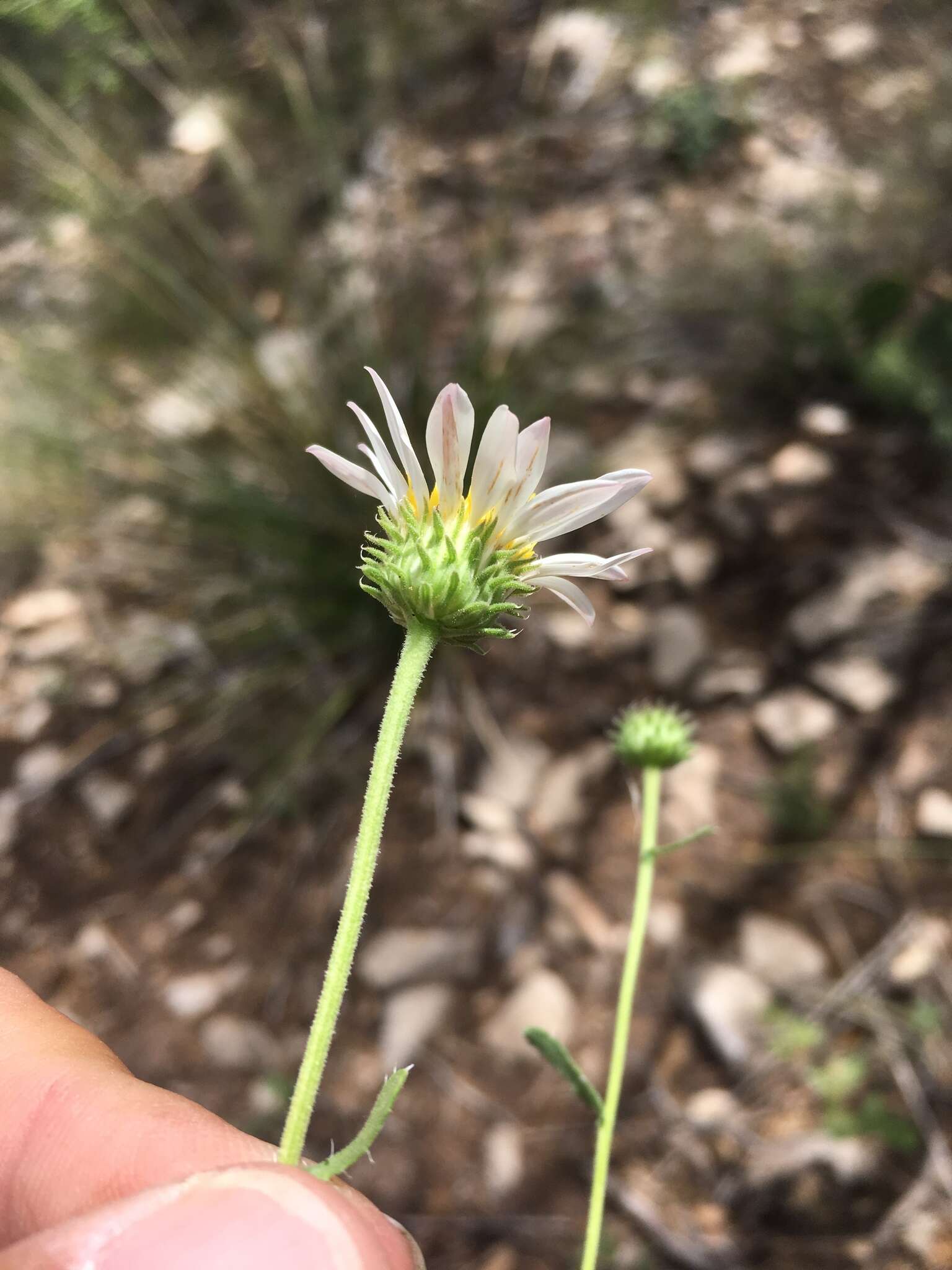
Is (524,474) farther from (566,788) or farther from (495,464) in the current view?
(566,788)

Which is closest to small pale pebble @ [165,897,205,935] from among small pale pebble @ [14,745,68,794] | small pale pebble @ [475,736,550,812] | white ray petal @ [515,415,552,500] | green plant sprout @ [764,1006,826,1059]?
small pale pebble @ [14,745,68,794]

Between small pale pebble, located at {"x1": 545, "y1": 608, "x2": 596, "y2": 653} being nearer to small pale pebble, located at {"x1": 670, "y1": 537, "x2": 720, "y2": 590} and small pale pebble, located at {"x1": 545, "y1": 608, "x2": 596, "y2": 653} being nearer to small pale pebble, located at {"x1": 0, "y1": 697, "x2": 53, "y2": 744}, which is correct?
small pale pebble, located at {"x1": 670, "y1": 537, "x2": 720, "y2": 590}

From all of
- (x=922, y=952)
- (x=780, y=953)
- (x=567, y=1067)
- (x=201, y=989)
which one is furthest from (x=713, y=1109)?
(x=567, y=1067)

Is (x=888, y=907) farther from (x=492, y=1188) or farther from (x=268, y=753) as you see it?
(x=268, y=753)

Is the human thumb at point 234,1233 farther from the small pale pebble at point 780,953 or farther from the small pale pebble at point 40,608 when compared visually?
the small pale pebble at point 40,608

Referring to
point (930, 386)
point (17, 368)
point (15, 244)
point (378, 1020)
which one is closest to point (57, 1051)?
point (378, 1020)

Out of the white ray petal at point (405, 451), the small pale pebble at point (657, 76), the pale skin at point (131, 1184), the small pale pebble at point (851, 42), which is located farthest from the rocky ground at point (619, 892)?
the small pale pebble at point (851, 42)
